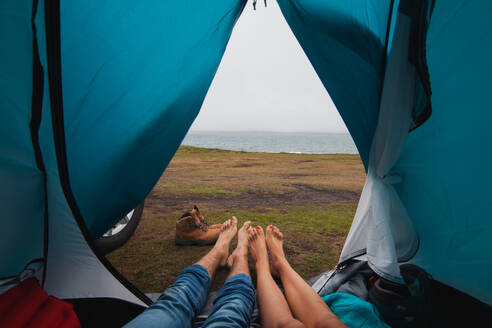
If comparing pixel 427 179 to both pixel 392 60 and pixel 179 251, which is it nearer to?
pixel 392 60

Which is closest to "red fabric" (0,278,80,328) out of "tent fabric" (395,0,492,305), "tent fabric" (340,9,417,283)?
"tent fabric" (340,9,417,283)

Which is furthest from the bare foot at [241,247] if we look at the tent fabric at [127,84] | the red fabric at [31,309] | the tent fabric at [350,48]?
the tent fabric at [350,48]

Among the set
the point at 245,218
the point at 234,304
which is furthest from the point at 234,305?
the point at 245,218

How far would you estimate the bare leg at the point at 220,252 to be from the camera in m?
1.27

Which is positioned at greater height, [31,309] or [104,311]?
[31,309]

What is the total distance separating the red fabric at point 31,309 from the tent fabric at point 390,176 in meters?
1.19

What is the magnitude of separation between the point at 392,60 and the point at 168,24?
0.99 metres

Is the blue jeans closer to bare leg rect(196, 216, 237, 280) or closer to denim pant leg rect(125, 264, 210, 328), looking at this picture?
denim pant leg rect(125, 264, 210, 328)

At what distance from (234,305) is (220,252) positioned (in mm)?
623

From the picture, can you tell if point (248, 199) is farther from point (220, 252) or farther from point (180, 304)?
point (180, 304)

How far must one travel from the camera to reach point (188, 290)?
0.95 meters

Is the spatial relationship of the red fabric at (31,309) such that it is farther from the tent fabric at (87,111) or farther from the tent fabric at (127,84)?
the tent fabric at (127,84)

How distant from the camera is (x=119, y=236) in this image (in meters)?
1.67

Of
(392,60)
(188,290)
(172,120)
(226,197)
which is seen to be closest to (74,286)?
(188,290)
